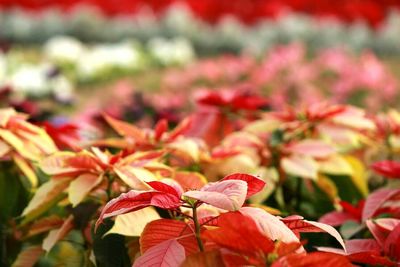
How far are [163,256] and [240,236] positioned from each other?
0.48 feet

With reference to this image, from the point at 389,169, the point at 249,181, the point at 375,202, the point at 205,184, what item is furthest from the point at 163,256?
the point at 389,169

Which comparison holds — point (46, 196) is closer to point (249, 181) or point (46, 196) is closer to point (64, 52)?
point (249, 181)

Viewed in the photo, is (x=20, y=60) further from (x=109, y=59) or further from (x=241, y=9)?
(x=241, y=9)

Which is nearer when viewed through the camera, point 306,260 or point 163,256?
point 306,260

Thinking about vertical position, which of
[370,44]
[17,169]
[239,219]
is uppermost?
[239,219]

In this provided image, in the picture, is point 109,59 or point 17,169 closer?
point 17,169

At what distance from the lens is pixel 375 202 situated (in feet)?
5.20

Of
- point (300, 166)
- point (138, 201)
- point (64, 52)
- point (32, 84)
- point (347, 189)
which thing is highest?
point (138, 201)

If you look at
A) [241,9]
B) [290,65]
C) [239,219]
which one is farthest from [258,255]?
[241,9]

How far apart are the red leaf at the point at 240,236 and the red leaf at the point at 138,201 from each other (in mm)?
113

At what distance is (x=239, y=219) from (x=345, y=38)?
5.94 metres

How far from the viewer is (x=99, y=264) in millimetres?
1429

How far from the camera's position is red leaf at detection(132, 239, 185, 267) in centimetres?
117

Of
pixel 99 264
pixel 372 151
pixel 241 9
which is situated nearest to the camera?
pixel 99 264
